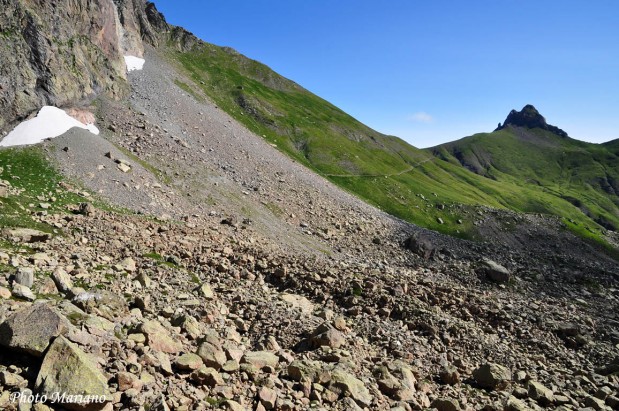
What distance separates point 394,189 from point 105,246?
229 feet

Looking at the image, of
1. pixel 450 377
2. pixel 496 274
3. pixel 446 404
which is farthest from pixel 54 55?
pixel 496 274

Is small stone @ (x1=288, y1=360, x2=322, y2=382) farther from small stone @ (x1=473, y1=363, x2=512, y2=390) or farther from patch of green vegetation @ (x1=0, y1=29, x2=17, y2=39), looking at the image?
patch of green vegetation @ (x1=0, y1=29, x2=17, y2=39)

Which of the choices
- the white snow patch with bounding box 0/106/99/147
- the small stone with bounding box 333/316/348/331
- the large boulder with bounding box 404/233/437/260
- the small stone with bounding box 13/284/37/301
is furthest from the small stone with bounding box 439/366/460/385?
the white snow patch with bounding box 0/106/99/147

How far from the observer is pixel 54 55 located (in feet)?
149

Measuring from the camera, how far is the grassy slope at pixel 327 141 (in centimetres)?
→ 8044

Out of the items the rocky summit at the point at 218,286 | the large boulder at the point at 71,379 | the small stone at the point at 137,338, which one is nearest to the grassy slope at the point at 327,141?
the rocky summit at the point at 218,286

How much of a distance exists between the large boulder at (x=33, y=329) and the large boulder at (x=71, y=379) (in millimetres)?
577

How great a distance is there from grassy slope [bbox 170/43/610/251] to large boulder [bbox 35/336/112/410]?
67.1m

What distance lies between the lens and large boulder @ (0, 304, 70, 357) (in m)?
10.6

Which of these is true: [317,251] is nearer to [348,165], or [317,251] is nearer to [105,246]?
[105,246]

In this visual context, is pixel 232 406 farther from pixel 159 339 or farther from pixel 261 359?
pixel 159 339

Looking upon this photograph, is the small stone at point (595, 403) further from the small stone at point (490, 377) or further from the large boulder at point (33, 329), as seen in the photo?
the large boulder at point (33, 329)

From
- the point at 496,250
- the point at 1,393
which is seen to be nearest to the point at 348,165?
the point at 496,250

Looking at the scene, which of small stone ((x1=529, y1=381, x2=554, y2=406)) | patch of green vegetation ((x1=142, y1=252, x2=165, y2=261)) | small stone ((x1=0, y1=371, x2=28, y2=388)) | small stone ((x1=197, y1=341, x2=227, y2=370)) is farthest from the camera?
patch of green vegetation ((x1=142, y1=252, x2=165, y2=261))
